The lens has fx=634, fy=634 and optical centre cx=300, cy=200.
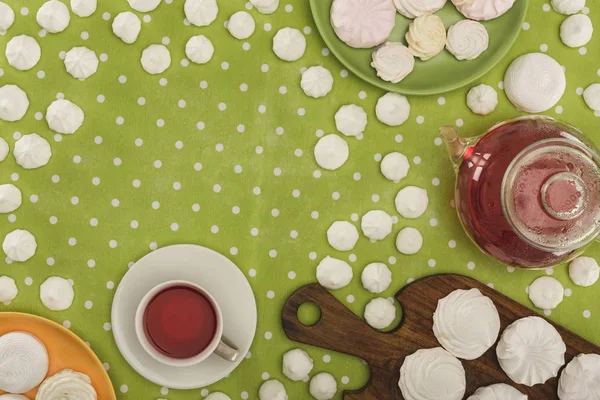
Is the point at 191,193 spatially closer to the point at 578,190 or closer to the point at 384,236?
the point at 384,236

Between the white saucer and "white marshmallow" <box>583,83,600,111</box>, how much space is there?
506mm

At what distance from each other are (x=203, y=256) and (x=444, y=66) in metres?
0.39

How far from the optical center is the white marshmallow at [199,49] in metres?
0.82

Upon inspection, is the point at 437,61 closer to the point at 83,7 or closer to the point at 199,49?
the point at 199,49

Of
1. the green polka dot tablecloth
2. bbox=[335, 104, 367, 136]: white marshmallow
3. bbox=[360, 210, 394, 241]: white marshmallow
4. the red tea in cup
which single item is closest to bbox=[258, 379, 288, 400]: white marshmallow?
the green polka dot tablecloth

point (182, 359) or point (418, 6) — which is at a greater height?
point (418, 6)

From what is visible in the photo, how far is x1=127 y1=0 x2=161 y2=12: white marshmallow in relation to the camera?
0.83 m

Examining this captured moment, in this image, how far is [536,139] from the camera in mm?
740

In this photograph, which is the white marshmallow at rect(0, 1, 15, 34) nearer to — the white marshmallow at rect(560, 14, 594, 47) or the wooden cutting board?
the wooden cutting board

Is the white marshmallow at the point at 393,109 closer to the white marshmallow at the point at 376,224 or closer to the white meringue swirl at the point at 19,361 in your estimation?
the white marshmallow at the point at 376,224

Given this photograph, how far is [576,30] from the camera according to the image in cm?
83

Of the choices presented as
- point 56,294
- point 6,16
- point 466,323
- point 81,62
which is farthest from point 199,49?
point 466,323

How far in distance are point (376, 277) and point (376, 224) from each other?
7 centimetres

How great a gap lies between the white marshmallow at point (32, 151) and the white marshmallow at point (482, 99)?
0.56 m
